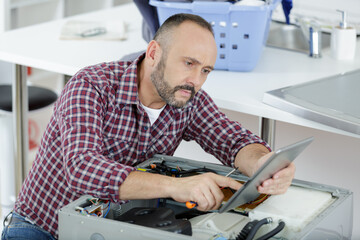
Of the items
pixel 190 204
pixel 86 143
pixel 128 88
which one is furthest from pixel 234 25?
pixel 190 204

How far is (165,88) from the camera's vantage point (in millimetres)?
1562

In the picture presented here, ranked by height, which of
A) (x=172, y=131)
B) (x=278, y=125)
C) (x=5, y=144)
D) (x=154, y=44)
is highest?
(x=154, y=44)

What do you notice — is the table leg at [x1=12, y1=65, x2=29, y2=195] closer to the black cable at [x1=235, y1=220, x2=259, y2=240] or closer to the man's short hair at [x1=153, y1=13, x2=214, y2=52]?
the man's short hair at [x1=153, y1=13, x2=214, y2=52]

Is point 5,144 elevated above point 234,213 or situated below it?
below

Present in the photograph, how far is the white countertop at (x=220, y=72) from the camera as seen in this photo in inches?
75.4

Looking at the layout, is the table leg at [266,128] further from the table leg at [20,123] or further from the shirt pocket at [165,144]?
the table leg at [20,123]

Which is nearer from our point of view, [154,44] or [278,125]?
[154,44]

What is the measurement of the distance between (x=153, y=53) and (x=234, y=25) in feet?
2.05

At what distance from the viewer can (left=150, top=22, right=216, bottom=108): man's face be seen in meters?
1.51

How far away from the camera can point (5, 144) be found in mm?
2580

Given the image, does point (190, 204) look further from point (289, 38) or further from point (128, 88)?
point (289, 38)

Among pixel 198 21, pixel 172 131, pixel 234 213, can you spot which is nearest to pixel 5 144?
pixel 172 131

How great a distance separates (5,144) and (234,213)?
1530 mm

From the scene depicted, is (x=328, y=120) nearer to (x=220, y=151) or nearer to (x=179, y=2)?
(x=220, y=151)
